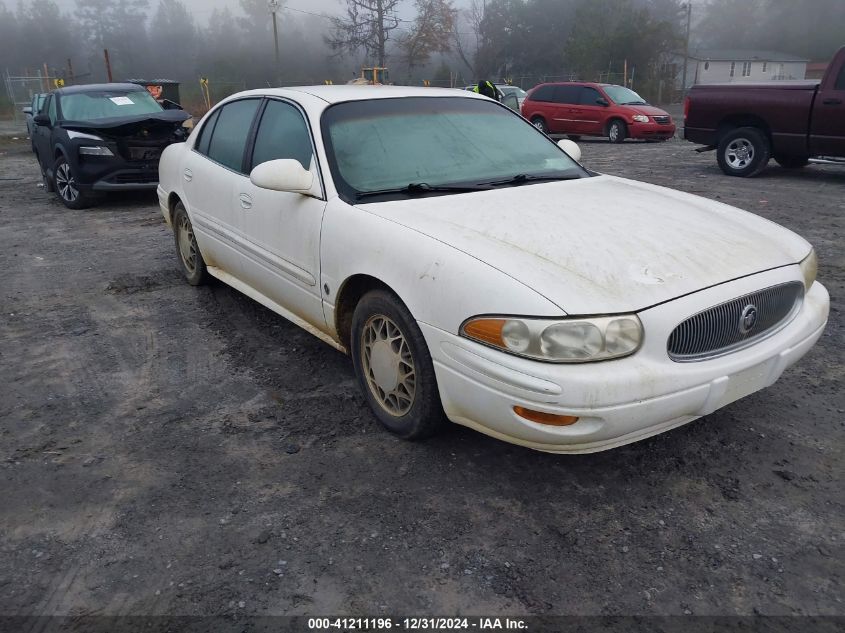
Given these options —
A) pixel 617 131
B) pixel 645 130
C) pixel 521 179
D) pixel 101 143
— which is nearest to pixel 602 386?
pixel 521 179

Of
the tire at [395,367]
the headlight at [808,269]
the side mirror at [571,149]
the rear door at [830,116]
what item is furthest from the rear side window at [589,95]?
the tire at [395,367]

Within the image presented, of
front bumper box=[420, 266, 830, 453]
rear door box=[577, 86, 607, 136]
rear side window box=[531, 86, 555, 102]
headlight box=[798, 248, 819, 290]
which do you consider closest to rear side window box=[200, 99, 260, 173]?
front bumper box=[420, 266, 830, 453]

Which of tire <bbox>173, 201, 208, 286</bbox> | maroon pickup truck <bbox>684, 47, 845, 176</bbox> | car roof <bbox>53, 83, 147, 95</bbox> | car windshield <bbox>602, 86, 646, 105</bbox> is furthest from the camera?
car windshield <bbox>602, 86, 646, 105</bbox>

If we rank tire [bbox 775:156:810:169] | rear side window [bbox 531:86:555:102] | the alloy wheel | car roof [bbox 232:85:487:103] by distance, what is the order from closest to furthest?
1. the alloy wheel
2. car roof [bbox 232:85:487:103]
3. tire [bbox 775:156:810:169]
4. rear side window [bbox 531:86:555:102]

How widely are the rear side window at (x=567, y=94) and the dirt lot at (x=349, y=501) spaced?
48.4ft

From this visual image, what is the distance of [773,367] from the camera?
9.66ft

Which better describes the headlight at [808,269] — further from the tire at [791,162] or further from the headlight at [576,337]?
the tire at [791,162]

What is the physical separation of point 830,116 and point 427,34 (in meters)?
55.3

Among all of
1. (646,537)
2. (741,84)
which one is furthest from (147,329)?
(741,84)

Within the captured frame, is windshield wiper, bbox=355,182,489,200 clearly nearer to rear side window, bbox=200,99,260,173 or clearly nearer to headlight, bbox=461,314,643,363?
headlight, bbox=461,314,643,363

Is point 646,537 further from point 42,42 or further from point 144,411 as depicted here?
point 42,42

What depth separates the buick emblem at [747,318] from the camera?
282cm

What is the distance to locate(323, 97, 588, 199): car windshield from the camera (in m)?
3.60

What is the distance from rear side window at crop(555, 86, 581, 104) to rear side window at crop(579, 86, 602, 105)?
16 cm
